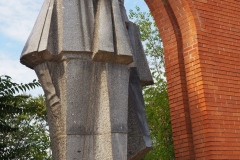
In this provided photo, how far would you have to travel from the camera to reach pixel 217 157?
18.6 ft

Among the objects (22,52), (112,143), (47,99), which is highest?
(22,52)

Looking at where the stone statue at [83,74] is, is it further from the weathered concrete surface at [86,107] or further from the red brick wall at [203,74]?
the red brick wall at [203,74]

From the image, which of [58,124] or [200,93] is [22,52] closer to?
[58,124]

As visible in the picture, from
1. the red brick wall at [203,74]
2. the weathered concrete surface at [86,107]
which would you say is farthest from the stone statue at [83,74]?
the red brick wall at [203,74]

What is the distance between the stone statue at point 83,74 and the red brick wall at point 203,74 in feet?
7.84

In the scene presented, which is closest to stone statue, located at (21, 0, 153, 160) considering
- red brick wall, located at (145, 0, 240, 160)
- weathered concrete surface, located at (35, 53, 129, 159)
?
weathered concrete surface, located at (35, 53, 129, 159)

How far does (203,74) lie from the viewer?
5.93m

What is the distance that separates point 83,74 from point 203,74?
2.84m

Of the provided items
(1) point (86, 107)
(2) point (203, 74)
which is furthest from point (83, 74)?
(2) point (203, 74)

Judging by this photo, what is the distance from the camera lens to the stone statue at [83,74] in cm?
336

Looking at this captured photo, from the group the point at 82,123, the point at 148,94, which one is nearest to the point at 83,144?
the point at 82,123

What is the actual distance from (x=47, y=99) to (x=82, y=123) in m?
0.35

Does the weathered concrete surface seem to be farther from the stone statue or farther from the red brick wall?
the red brick wall

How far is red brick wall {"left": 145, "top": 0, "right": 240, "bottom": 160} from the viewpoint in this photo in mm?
5805
